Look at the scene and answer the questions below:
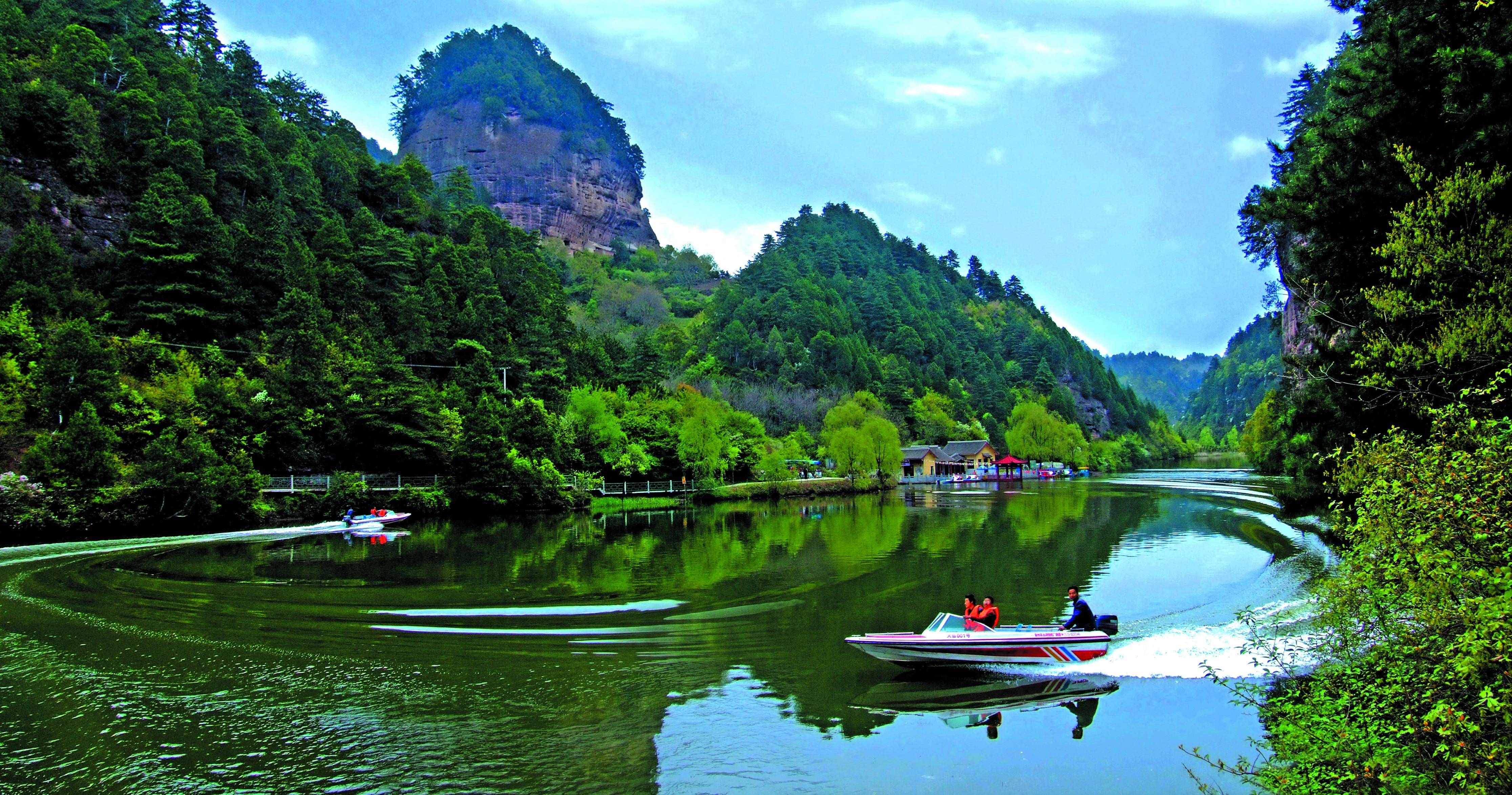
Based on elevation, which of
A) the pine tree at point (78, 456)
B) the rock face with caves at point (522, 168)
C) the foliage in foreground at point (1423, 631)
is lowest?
the foliage in foreground at point (1423, 631)

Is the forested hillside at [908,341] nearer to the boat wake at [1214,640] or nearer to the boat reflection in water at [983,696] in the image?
the boat wake at [1214,640]

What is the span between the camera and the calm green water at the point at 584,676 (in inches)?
387

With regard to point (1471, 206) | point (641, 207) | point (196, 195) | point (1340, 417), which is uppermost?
point (641, 207)

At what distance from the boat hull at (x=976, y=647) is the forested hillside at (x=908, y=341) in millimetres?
69617

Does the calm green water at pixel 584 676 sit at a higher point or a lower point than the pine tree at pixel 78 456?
lower

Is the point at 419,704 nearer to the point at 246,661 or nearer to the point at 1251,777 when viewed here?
the point at 246,661

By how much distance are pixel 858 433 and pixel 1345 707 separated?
192 feet

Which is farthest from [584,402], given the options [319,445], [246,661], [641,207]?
[641,207]

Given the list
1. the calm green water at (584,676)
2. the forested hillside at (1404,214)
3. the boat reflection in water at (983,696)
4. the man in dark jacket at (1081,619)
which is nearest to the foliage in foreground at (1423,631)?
the forested hillside at (1404,214)

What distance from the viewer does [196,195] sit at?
4331 cm

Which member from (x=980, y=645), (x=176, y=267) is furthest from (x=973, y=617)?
(x=176, y=267)

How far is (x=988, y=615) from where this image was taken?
47.3 ft

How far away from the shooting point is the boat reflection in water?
39.3 feet

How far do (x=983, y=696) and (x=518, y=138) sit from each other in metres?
162
